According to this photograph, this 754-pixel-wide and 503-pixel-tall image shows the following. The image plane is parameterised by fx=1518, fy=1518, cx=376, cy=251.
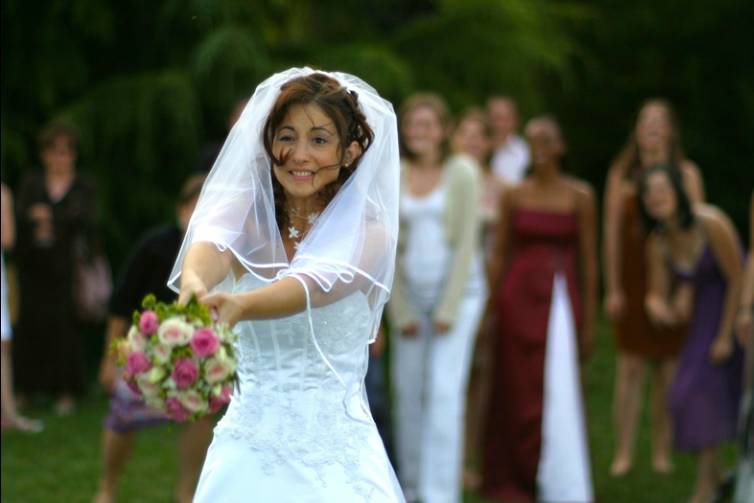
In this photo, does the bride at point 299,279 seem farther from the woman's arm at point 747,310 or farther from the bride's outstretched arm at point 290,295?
the woman's arm at point 747,310

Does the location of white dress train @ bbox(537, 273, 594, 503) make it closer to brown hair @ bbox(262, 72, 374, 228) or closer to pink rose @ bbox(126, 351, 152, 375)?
brown hair @ bbox(262, 72, 374, 228)

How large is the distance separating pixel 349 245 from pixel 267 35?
31.9ft

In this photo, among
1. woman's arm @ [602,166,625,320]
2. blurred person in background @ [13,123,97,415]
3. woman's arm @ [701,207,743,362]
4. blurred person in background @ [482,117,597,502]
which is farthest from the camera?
blurred person in background @ [13,123,97,415]

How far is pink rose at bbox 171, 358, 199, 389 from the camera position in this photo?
149 inches

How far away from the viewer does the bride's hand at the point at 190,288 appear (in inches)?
153

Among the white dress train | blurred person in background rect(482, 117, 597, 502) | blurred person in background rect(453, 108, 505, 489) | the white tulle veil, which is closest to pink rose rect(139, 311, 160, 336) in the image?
the white tulle veil

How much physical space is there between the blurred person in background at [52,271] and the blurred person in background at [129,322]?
3650 mm

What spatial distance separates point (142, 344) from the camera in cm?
386

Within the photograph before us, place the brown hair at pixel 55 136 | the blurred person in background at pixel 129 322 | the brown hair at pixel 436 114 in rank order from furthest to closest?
the brown hair at pixel 55 136 → the brown hair at pixel 436 114 → the blurred person in background at pixel 129 322

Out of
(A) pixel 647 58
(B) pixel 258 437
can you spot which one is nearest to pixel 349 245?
(B) pixel 258 437

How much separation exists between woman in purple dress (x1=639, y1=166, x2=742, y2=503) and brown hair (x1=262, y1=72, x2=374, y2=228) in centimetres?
408

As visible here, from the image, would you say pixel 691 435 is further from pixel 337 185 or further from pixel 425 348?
pixel 337 185

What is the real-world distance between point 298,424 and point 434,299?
4.26 m

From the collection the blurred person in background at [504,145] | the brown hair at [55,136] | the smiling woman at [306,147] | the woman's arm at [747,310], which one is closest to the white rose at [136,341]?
the smiling woman at [306,147]
